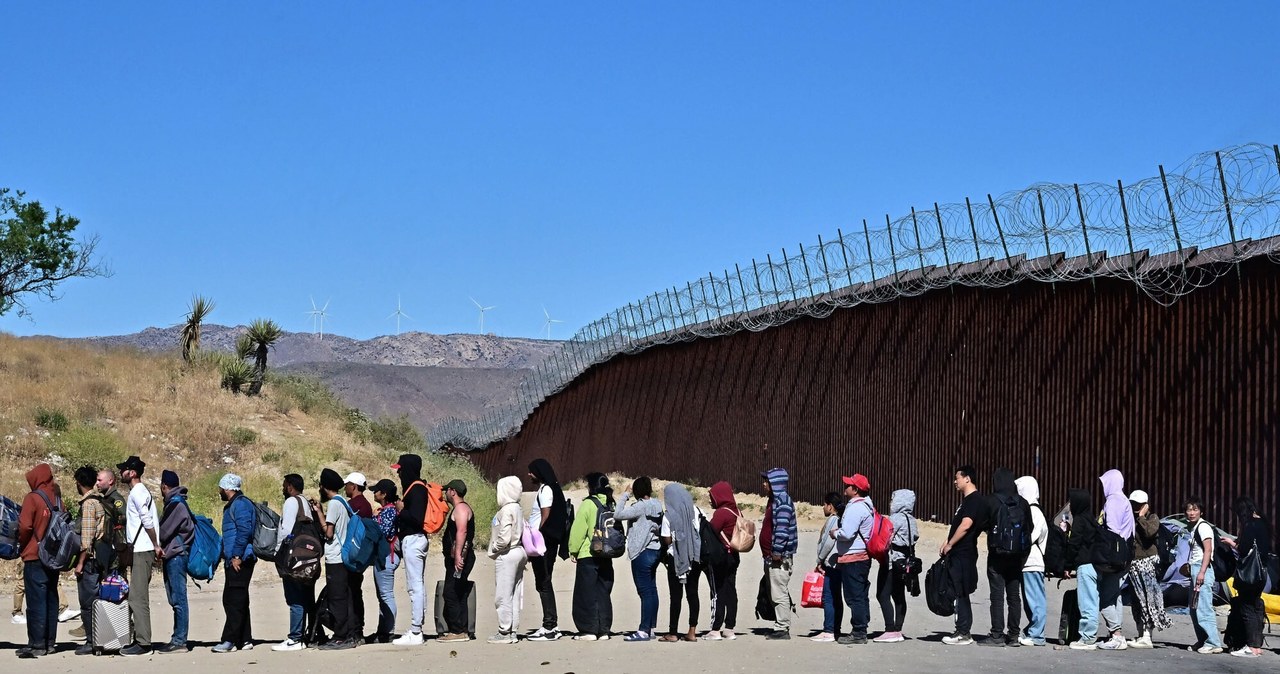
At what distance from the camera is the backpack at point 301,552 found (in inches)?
439

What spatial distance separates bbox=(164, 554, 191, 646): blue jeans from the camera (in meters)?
11.2

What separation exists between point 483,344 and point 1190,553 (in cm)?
14495

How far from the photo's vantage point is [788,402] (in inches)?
1085

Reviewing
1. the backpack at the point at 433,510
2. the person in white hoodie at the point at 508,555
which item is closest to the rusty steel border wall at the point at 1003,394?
the person in white hoodie at the point at 508,555

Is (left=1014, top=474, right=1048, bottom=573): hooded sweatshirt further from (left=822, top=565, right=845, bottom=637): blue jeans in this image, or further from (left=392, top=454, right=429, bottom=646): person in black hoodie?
(left=392, top=454, right=429, bottom=646): person in black hoodie

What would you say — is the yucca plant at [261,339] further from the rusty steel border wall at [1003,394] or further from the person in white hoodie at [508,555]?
the person in white hoodie at [508,555]

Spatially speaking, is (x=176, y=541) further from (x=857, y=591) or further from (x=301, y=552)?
(x=857, y=591)

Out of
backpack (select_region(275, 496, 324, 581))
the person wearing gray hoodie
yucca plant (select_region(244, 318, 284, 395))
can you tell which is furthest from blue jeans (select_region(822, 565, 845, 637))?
yucca plant (select_region(244, 318, 284, 395))

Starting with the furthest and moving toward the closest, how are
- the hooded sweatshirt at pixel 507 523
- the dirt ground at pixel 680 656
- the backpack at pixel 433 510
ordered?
the backpack at pixel 433 510, the hooded sweatshirt at pixel 507 523, the dirt ground at pixel 680 656

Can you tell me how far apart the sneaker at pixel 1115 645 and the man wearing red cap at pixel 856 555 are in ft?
6.13

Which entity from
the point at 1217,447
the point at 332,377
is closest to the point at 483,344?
the point at 332,377

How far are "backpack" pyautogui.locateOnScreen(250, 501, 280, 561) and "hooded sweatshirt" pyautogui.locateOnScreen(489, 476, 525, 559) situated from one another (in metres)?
1.71

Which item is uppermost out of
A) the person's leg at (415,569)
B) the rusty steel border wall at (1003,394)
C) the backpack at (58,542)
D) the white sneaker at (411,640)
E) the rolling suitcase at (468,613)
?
the rusty steel border wall at (1003,394)

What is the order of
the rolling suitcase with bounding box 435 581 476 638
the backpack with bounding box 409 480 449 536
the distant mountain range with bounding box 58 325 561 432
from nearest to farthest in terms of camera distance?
the backpack with bounding box 409 480 449 536 < the rolling suitcase with bounding box 435 581 476 638 < the distant mountain range with bounding box 58 325 561 432
